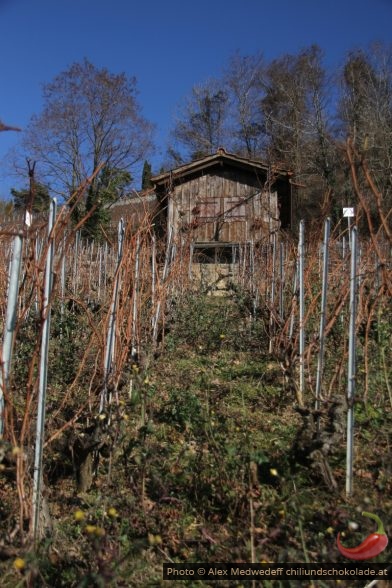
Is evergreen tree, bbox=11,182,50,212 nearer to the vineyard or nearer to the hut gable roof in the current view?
the vineyard

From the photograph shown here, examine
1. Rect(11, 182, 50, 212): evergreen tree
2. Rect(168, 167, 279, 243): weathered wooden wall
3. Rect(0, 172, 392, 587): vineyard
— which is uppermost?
Rect(168, 167, 279, 243): weathered wooden wall

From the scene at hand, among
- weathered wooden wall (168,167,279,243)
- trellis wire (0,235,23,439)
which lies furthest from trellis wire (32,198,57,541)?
weathered wooden wall (168,167,279,243)

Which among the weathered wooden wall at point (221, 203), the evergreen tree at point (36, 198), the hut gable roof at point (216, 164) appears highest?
the hut gable roof at point (216, 164)

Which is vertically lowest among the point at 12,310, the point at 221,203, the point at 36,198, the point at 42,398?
the point at 42,398

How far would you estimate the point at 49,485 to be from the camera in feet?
7.59

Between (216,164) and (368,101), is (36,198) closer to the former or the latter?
(216,164)

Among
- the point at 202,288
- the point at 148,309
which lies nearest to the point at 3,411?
the point at 148,309

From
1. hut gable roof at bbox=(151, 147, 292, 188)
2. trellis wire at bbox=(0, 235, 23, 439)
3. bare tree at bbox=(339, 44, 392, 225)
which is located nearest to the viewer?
trellis wire at bbox=(0, 235, 23, 439)

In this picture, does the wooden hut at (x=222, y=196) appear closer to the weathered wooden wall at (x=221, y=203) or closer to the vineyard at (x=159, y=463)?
the weathered wooden wall at (x=221, y=203)

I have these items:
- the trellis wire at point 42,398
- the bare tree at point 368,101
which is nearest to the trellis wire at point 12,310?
the trellis wire at point 42,398

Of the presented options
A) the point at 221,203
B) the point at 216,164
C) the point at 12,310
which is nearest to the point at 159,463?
the point at 12,310

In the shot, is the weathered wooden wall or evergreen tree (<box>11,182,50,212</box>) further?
the weathered wooden wall

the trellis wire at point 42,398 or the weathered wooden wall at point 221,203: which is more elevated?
the weathered wooden wall at point 221,203

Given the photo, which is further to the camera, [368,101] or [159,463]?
[368,101]
